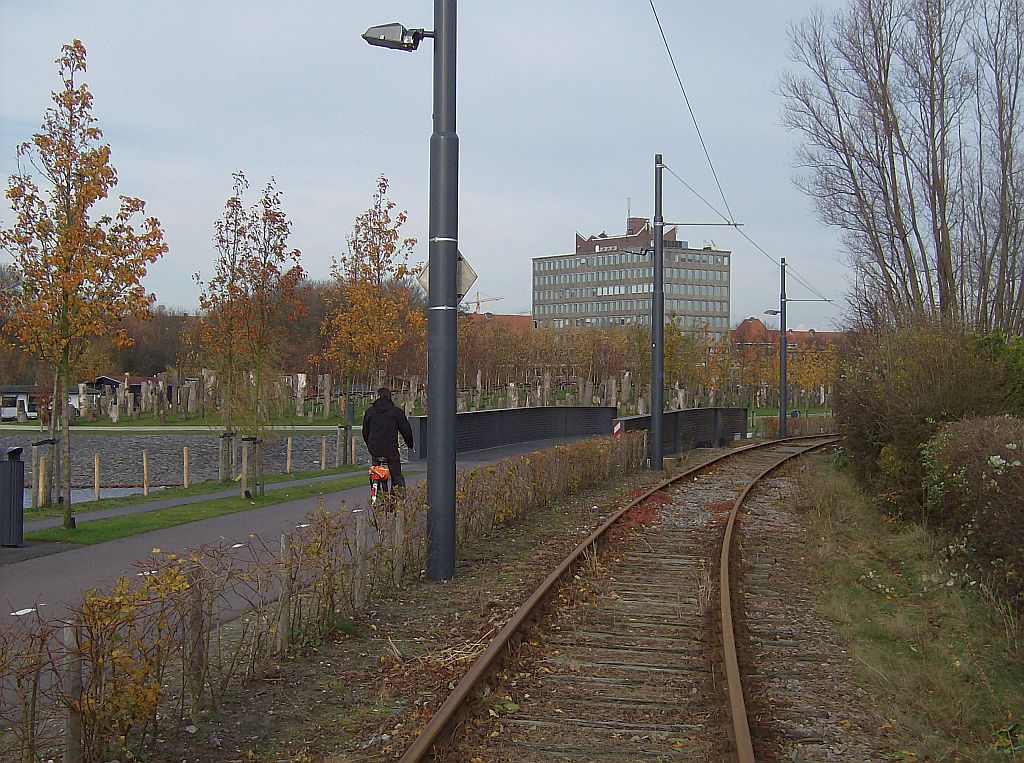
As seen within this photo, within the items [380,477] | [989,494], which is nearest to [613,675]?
[989,494]

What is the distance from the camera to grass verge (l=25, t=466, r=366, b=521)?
56.2 feet

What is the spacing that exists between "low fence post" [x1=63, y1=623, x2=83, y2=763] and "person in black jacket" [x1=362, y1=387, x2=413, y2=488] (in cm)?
783

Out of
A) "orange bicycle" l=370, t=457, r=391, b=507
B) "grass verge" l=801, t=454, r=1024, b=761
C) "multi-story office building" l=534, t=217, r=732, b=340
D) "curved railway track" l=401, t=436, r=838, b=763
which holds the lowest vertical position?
"grass verge" l=801, t=454, r=1024, b=761

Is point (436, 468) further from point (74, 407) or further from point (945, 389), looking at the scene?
point (74, 407)

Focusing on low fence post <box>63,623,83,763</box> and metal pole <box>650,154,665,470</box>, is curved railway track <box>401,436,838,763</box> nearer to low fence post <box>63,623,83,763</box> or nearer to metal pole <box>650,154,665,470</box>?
low fence post <box>63,623,83,763</box>

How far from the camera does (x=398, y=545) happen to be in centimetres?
1003

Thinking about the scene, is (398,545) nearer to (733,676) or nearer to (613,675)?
(613,675)

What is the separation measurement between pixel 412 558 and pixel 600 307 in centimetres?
15844

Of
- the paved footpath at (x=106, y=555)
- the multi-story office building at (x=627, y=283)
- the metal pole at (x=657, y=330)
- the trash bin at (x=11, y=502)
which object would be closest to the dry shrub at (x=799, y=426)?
the metal pole at (x=657, y=330)

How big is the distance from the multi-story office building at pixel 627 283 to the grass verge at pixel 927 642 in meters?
146

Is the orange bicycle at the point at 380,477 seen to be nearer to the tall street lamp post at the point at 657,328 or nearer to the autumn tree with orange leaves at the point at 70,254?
the autumn tree with orange leaves at the point at 70,254

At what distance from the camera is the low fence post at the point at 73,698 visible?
4.94 m

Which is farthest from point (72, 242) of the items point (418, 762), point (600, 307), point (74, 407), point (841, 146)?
point (600, 307)

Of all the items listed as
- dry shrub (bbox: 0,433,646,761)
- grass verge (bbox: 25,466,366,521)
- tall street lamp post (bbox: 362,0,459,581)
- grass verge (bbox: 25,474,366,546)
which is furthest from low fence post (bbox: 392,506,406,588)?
grass verge (bbox: 25,466,366,521)
